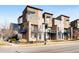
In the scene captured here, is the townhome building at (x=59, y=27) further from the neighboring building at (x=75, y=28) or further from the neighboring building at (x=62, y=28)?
the neighboring building at (x=75, y=28)

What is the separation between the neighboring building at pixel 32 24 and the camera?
11.4 ft

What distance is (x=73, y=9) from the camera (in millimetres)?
3449

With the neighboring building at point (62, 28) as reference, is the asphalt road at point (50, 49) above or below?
below

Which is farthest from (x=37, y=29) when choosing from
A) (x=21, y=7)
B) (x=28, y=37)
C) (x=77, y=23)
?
(x=77, y=23)

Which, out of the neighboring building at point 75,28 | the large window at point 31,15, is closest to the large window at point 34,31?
the large window at point 31,15

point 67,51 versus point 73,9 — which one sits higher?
point 73,9

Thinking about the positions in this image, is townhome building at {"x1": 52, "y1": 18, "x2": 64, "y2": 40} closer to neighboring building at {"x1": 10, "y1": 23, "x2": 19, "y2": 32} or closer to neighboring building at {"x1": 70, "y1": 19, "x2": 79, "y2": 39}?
neighboring building at {"x1": 70, "y1": 19, "x2": 79, "y2": 39}

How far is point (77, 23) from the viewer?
3592mm

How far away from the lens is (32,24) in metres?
3.47
